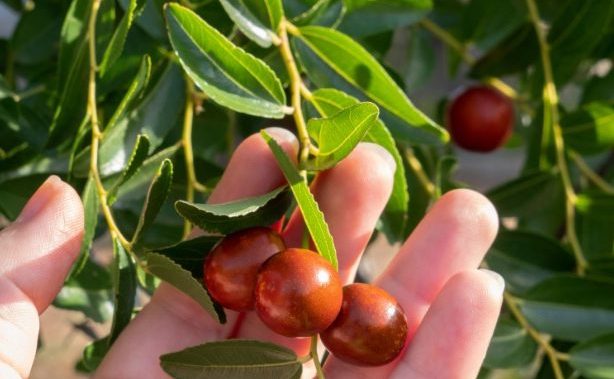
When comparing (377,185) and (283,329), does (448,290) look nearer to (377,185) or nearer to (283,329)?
(377,185)

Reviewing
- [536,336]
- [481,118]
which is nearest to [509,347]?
[536,336]

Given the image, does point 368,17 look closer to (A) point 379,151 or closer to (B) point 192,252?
(A) point 379,151

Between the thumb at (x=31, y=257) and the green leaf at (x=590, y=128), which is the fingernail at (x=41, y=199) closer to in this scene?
the thumb at (x=31, y=257)

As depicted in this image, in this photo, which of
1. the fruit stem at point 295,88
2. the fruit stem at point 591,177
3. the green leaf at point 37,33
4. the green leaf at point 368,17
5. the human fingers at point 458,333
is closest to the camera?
the fruit stem at point 295,88

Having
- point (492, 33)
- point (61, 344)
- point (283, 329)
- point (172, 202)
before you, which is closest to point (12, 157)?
point (172, 202)

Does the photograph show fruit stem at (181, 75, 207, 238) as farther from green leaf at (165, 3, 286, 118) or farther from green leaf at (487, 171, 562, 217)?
green leaf at (487, 171, 562, 217)

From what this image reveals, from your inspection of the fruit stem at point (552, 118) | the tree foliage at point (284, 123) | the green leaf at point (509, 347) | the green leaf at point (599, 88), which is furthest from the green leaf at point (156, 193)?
the green leaf at point (599, 88)
